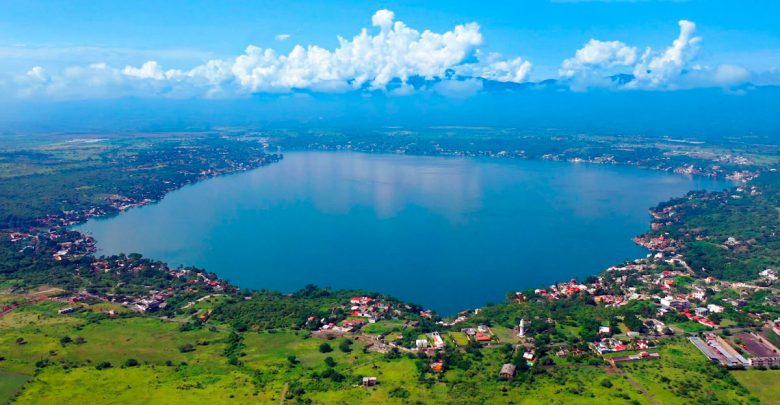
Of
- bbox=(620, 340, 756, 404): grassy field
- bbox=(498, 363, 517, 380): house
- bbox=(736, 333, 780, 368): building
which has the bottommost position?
bbox=(498, 363, 517, 380): house

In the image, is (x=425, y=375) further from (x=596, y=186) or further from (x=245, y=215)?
(x=596, y=186)

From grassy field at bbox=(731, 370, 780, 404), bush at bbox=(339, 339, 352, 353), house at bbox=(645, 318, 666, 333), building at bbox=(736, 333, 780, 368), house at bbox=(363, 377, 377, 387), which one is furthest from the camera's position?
house at bbox=(645, 318, 666, 333)

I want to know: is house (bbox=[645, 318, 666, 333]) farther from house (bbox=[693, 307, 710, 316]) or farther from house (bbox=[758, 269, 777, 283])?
house (bbox=[758, 269, 777, 283])

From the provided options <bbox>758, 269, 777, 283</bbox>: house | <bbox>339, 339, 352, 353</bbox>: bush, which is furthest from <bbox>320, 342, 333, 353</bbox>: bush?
<bbox>758, 269, 777, 283</bbox>: house

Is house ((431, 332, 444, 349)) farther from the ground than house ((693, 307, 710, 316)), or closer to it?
closer to it

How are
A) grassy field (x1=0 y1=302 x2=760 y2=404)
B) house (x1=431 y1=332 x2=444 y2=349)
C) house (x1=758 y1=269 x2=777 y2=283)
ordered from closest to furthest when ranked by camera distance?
1. grassy field (x1=0 y1=302 x2=760 y2=404)
2. house (x1=431 y1=332 x2=444 y2=349)
3. house (x1=758 y1=269 x2=777 y2=283)

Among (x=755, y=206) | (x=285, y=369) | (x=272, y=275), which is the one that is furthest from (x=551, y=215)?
(x=285, y=369)

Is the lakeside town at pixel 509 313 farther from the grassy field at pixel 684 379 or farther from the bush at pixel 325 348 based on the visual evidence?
the bush at pixel 325 348
